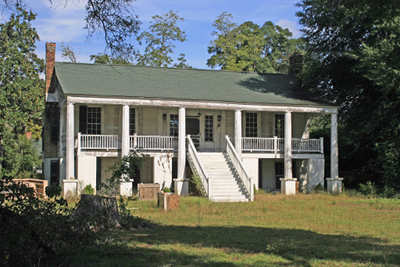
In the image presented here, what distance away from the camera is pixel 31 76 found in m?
40.8

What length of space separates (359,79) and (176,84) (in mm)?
10682

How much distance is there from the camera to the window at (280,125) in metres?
31.2

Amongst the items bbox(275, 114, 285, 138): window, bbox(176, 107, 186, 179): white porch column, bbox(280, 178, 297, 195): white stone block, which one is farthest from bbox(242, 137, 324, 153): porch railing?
bbox(176, 107, 186, 179): white porch column

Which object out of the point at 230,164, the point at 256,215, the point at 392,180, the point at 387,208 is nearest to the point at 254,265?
the point at 256,215

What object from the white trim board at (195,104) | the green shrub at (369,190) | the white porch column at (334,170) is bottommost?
the green shrub at (369,190)

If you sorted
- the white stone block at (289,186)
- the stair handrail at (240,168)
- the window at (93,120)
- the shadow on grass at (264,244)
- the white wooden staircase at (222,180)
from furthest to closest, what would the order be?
the window at (93,120) → the white stone block at (289,186) → the white wooden staircase at (222,180) → the stair handrail at (240,168) → the shadow on grass at (264,244)

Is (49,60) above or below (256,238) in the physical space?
above

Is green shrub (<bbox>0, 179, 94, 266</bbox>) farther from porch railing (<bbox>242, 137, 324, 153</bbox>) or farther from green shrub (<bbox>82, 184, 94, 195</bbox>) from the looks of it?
porch railing (<bbox>242, 137, 324, 153</bbox>)

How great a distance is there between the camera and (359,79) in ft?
98.5

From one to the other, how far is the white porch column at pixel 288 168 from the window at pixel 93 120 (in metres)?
10.3

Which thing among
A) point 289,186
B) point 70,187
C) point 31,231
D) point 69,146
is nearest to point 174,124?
point 69,146

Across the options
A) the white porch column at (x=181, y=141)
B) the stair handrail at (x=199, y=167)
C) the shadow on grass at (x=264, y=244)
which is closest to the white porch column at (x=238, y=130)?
the stair handrail at (x=199, y=167)

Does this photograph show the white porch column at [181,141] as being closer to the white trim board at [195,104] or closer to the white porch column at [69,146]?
the white trim board at [195,104]

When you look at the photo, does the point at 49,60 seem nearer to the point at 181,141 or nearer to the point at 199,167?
the point at 181,141
